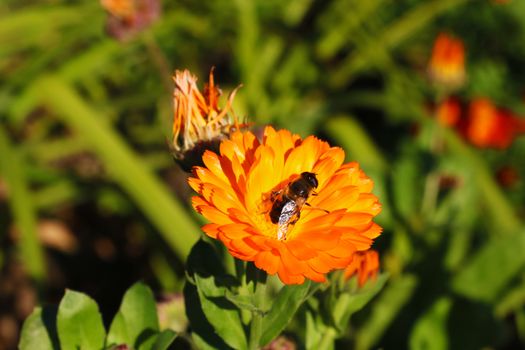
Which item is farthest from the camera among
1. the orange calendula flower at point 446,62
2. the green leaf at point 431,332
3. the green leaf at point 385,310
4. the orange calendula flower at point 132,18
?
the orange calendula flower at point 446,62

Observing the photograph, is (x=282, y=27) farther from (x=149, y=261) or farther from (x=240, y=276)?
(x=240, y=276)

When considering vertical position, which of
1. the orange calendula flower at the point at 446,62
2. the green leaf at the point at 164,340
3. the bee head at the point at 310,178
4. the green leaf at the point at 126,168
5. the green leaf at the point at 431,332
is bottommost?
the green leaf at the point at 431,332

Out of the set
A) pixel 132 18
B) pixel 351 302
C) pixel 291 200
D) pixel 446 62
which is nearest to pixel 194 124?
pixel 291 200

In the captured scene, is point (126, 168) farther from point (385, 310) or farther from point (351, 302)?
point (351, 302)

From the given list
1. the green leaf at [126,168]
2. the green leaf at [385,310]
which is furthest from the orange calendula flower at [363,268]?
the green leaf at [126,168]

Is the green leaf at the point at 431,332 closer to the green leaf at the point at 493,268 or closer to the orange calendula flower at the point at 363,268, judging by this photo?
the green leaf at the point at 493,268

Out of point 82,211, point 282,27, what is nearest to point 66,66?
point 82,211

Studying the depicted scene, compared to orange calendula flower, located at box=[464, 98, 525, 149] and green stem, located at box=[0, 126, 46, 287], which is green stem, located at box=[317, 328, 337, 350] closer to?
green stem, located at box=[0, 126, 46, 287]
